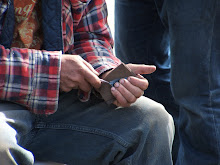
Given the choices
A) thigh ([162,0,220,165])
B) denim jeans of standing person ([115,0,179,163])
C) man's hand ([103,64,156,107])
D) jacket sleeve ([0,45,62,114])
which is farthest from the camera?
denim jeans of standing person ([115,0,179,163])

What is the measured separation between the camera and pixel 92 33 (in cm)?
155

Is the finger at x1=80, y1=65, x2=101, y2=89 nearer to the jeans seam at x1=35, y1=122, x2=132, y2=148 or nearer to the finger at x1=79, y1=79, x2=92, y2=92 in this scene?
the finger at x1=79, y1=79, x2=92, y2=92

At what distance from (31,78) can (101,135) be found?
0.98 feet

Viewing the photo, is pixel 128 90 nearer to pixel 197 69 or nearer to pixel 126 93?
pixel 126 93

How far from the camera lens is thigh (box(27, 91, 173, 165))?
1.33m

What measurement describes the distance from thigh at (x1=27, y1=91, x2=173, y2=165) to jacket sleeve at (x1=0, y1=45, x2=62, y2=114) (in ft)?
0.38

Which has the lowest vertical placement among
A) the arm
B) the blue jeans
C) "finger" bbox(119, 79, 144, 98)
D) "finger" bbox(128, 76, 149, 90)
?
the blue jeans

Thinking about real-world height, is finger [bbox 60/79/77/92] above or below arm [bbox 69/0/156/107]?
below

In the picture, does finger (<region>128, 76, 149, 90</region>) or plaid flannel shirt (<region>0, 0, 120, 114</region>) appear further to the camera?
finger (<region>128, 76, 149, 90</region>)

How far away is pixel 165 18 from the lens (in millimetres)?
1795

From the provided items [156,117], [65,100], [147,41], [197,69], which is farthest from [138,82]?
[147,41]

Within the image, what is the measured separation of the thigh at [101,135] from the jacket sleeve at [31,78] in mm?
116

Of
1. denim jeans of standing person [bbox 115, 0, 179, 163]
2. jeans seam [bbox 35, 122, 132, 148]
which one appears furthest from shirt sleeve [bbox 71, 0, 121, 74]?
denim jeans of standing person [bbox 115, 0, 179, 163]

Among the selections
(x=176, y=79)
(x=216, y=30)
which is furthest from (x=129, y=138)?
(x=216, y=30)
